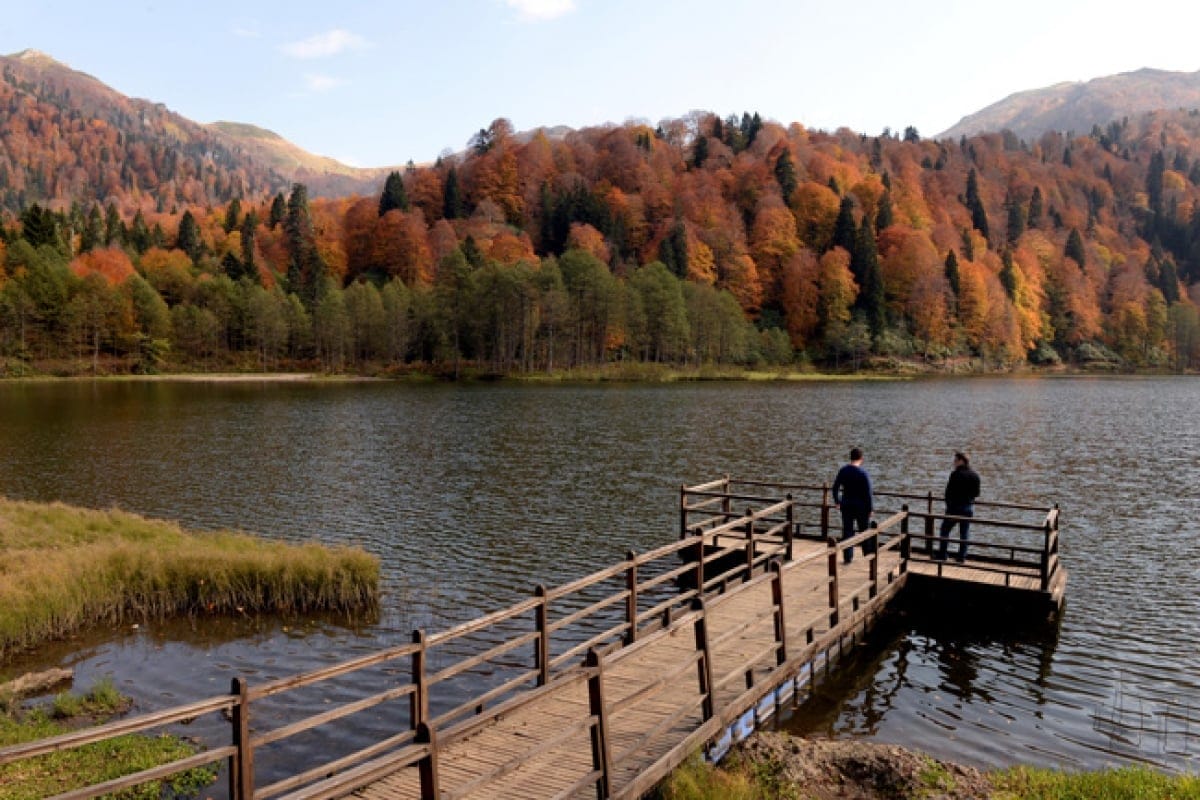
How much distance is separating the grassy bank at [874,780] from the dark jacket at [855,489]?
9610 millimetres

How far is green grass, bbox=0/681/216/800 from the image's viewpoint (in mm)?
10133

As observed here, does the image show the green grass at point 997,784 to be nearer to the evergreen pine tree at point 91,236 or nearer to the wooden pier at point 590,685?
the wooden pier at point 590,685

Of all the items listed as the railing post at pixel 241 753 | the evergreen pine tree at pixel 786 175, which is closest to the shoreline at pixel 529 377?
the evergreen pine tree at pixel 786 175

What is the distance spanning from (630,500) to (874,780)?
25219mm

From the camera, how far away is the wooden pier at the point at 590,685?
25.1 feet

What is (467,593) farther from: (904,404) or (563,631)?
(904,404)

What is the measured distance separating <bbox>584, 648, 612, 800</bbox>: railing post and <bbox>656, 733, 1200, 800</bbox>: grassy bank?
130 centimetres

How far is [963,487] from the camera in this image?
2100 cm

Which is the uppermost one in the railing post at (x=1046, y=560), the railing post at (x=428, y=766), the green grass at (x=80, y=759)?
the railing post at (x=428, y=766)

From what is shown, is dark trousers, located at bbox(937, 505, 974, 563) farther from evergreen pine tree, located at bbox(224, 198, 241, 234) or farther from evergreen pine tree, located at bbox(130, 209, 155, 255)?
evergreen pine tree, located at bbox(224, 198, 241, 234)

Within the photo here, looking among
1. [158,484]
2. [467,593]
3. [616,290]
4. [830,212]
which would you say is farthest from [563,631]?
[830,212]

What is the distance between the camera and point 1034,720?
1439 cm

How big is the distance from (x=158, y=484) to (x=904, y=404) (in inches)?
2760

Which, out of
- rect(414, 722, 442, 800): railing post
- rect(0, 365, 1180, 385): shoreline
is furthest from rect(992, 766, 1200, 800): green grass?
rect(0, 365, 1180, 385): shoreline
